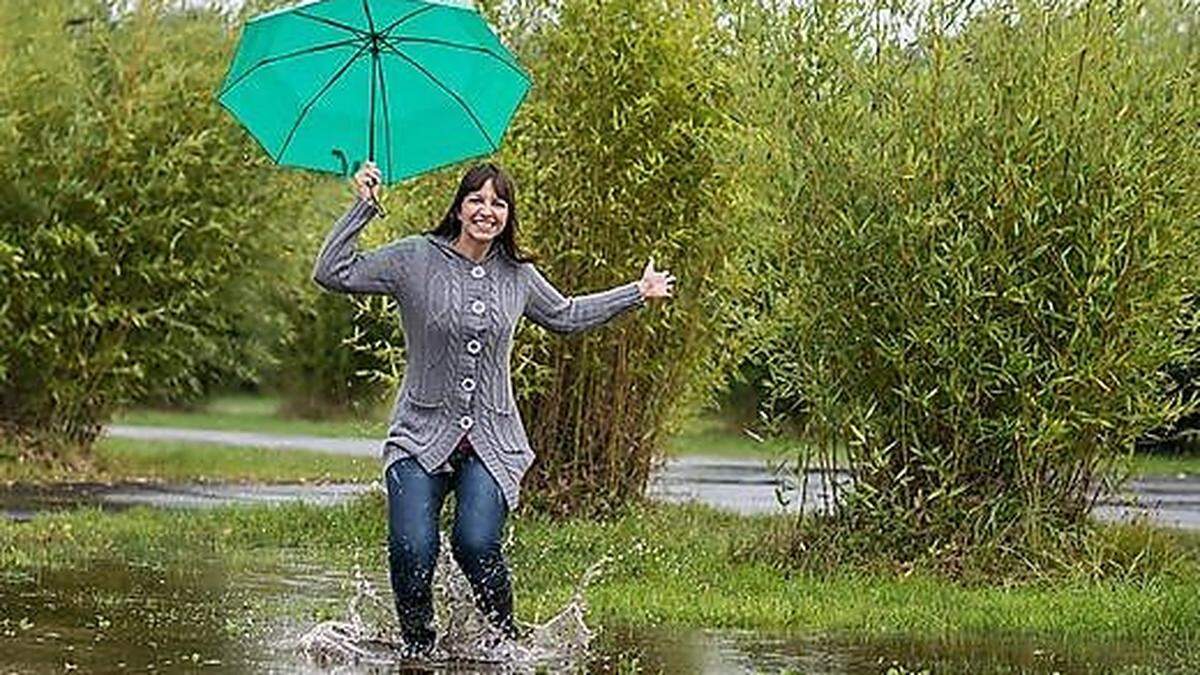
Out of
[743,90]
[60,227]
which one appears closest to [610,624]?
[743,90]

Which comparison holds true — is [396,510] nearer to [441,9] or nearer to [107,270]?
[441,9]

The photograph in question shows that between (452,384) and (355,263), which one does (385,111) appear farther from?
(452,384)

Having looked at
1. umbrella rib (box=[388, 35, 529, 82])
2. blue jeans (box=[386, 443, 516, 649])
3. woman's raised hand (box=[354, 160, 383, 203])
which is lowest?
blue jeans (box=[386, 443, 516, 649])

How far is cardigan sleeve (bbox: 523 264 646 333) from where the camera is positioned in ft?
29.3

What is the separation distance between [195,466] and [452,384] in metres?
14.1

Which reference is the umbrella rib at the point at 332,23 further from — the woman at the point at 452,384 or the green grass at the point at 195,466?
the green grass at the point at 195,466

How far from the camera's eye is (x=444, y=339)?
863 centimetres

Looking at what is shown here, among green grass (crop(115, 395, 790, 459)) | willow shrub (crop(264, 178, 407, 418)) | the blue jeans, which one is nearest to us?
the blue jeans

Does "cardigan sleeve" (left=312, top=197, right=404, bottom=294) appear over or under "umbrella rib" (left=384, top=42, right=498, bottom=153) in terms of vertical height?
under

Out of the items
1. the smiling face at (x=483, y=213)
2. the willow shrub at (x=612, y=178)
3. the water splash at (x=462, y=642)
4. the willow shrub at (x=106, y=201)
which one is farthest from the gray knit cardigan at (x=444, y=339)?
the willow shrub at (x=106, y=201)

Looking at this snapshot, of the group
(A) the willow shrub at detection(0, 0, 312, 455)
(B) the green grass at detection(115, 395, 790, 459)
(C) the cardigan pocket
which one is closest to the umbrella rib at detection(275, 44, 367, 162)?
(C) the cardigan pocket

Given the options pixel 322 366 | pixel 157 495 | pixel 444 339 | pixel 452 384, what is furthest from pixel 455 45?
pixel 322 366

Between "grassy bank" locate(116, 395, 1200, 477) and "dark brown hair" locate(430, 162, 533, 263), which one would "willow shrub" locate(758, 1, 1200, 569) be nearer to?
"dark brown hair" locate(430, 162, 533, 263)

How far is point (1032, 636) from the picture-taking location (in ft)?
32.9
